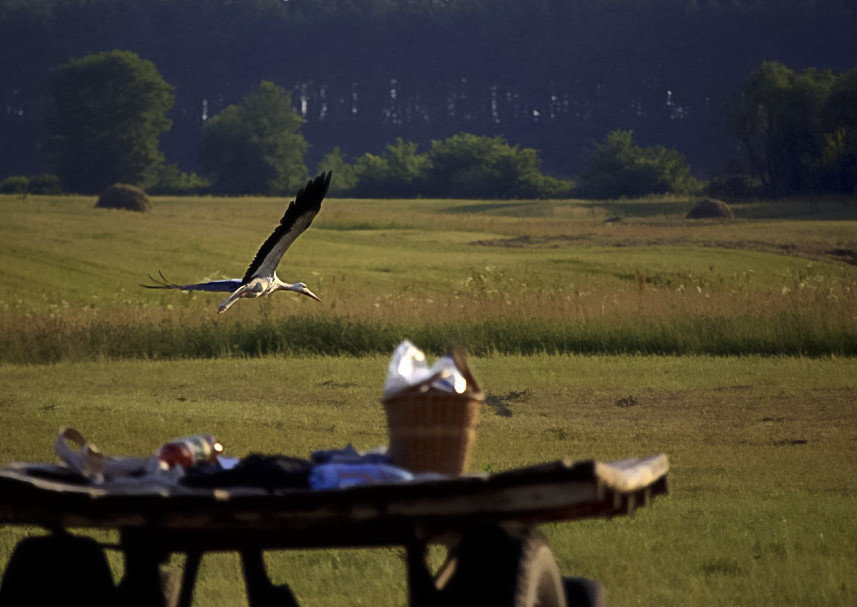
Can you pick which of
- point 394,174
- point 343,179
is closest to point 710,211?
point 394,174

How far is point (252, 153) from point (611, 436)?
122476 millimetres

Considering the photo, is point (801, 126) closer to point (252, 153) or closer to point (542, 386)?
point (252, 153)

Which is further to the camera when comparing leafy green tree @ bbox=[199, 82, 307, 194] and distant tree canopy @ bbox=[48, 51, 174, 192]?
leafy green tree @ bbox=[199, 82, 307, 194]

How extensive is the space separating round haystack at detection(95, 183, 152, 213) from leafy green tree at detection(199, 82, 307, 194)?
5596 cm

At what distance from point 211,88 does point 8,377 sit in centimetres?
16260

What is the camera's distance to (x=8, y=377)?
68.1ft

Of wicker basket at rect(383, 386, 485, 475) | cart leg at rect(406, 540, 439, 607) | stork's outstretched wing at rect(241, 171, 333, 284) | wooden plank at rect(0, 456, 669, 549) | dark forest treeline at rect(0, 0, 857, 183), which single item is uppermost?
dark forest treeline at rect(0, 0, 857, 183)

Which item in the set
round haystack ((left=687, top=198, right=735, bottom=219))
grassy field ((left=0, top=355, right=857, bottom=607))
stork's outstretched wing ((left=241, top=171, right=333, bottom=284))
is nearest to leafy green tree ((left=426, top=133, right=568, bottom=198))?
round haystack ((left=687, top=198, right=735, bottom=219))

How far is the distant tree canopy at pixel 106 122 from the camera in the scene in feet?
418

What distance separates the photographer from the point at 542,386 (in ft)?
63.8

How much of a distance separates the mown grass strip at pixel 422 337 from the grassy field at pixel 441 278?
4 centimetres

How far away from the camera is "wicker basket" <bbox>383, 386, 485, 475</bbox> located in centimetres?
491

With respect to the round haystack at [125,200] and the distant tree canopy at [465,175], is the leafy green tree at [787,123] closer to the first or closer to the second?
the distant tree canopy at [465,175]

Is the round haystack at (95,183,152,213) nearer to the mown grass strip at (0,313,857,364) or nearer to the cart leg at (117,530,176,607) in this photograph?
the mown grass strip at (0,313,857,364)
